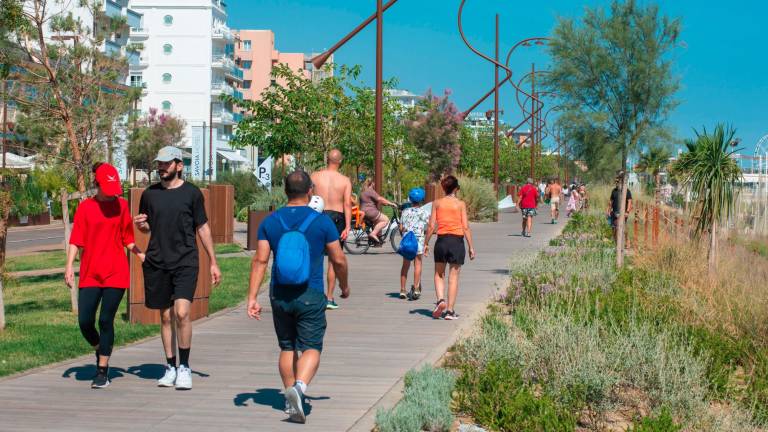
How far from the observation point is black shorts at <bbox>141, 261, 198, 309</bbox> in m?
8.58

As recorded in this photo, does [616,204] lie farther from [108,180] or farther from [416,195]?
[108,180]

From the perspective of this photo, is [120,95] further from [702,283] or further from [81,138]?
[702,283]

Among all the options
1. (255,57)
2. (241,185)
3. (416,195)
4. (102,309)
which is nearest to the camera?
(102,309)

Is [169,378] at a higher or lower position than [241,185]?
lower

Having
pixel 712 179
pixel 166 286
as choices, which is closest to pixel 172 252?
pixel 166 286

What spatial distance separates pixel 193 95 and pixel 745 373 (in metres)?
98.7

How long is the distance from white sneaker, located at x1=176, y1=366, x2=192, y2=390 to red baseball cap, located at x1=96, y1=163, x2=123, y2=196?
1449 mm

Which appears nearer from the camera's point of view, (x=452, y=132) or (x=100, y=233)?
(x=100, y=233)

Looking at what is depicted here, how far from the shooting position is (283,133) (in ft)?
108

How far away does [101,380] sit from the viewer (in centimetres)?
855

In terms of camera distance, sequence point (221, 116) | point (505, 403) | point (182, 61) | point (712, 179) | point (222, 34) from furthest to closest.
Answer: point (221, 116)
point (222, 34)
point (182, 61)
point (712, 179)
point (505, 403)

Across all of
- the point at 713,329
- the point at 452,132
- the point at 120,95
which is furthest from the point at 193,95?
the point at 713,329

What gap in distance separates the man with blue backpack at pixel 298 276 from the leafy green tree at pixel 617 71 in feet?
42.6

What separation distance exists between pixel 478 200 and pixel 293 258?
122ft
